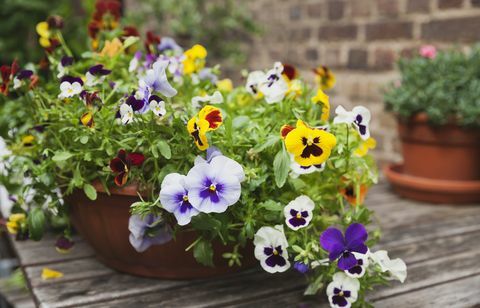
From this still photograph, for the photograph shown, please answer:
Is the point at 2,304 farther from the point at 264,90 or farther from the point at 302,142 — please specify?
the point at 302,142

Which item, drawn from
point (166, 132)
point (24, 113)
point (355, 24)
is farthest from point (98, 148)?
point (355, 24)

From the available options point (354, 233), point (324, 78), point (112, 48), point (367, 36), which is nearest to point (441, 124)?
point (324, 78)

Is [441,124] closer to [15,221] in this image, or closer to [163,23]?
[15,221]

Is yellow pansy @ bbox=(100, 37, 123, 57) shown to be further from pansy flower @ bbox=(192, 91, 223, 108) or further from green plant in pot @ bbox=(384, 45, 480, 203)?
green plant in pot @ bbox=(384, 45, 480, 203)

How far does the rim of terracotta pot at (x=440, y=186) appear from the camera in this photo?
175 cm

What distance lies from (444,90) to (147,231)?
117cm

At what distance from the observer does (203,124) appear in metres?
0.94

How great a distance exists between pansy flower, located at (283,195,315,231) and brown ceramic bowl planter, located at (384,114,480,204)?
37.1 inches

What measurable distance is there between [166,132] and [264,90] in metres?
0.24

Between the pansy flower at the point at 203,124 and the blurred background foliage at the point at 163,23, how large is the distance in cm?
242

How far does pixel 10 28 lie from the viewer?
3977mm

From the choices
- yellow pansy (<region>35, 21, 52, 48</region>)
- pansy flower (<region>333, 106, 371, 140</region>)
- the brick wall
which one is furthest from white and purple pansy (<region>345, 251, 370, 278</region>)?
the brick wall

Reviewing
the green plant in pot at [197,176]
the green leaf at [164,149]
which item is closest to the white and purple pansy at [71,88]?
the green plant in pot at [197,176]

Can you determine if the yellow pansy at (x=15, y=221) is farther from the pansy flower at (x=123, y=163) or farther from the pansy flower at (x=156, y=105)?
the pansy flower at (x=156, y=105)
